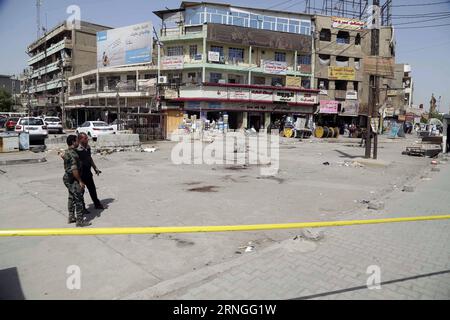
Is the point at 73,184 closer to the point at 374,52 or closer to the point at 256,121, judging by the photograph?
the point at 374,52

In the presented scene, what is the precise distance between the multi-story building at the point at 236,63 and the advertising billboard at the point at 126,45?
1.77 meters

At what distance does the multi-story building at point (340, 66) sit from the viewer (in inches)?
1665

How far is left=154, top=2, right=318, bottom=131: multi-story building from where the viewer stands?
35.8 meters

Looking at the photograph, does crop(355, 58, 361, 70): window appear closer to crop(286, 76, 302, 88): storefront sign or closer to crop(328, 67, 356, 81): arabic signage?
crop(328, 67, 356, 81): arabic signage

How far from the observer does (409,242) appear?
18.0 ft

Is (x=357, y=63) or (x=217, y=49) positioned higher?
(x=217, y=49)

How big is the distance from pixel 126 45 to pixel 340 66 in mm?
25589

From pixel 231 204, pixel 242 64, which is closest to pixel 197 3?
pixel 242 64

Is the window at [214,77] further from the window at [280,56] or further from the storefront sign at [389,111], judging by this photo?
the storefront sign at [389,111]

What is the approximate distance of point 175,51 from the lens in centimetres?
3838

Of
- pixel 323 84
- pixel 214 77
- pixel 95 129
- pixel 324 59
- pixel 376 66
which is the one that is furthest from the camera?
pixel 323 84

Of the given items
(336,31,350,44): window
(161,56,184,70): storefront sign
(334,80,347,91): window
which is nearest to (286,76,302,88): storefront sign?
(334,80,347,91): window

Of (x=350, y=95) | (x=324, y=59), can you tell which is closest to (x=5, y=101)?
(x=324, y=59)

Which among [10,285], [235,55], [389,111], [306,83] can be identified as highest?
[235,55]
